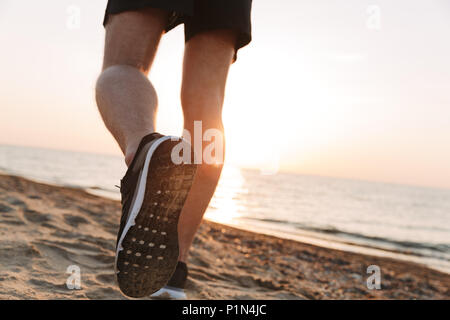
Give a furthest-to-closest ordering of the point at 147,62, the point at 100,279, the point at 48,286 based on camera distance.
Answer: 1. the point at 100,279
2. the point at 48,286
3. the point at 147,62

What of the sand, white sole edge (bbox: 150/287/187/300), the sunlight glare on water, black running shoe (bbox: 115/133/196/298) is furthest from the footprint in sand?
black running shoe (bbox: 115/133/196/298)

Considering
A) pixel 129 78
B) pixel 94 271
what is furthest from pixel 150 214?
pixel 94 271

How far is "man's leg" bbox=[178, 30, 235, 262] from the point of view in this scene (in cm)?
121

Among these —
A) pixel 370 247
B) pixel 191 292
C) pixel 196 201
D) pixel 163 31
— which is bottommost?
pixel 370 247

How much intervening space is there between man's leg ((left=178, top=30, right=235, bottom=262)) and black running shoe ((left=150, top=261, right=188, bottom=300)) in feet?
0.74

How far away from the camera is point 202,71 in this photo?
122cm

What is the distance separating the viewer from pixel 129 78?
3.19 feet

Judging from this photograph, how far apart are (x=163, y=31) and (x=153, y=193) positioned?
0.55 m

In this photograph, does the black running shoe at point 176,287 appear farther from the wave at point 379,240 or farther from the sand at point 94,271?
the wave at point 379,240

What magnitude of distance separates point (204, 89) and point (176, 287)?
766 mm

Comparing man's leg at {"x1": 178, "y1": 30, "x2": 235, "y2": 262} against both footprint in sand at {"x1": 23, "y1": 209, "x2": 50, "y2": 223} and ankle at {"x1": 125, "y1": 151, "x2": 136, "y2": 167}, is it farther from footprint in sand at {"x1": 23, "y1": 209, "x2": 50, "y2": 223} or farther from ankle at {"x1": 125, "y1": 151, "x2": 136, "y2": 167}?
footprint in sand at {"x1": 23, "y1": 209, "x2": 50, "y2": 223}

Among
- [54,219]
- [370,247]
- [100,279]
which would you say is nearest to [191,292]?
[100,279]
